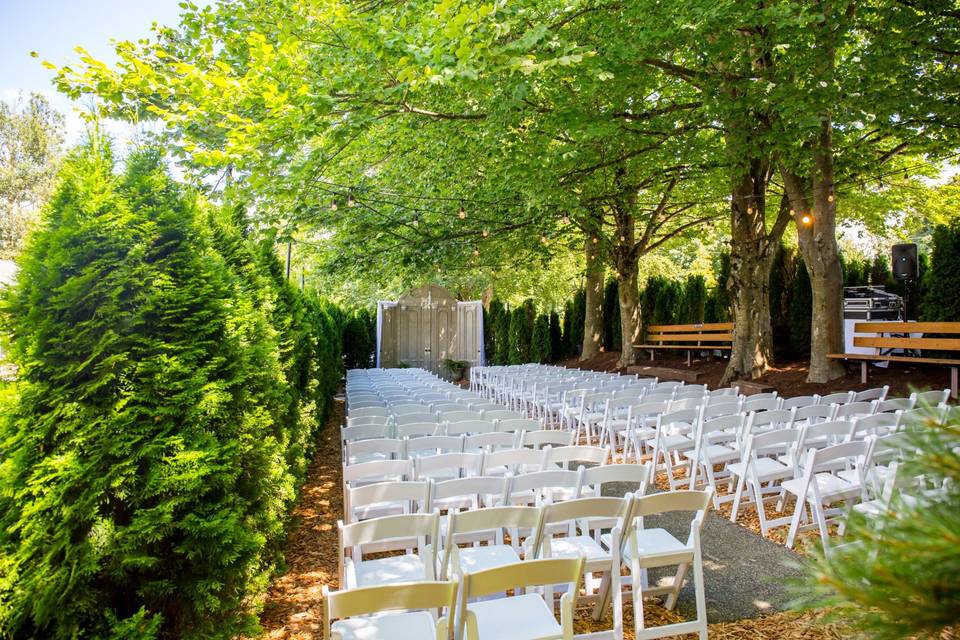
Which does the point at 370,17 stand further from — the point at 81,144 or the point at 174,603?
the point at 174,603

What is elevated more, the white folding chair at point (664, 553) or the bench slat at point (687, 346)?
the bench slat at point (687, 346)

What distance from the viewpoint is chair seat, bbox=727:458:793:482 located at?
184 inches

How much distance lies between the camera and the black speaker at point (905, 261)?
38.5 feet

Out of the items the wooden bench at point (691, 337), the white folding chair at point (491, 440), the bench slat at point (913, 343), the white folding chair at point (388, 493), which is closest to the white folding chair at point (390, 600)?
the white folding chair at point (388, 493)

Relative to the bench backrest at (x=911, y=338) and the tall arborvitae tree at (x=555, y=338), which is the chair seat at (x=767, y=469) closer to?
the bench backrest at (x=911, y=338)

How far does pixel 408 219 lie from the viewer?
12055 millimetres

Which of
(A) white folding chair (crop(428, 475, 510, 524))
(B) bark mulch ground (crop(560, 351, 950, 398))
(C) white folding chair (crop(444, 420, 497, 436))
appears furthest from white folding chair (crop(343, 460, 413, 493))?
(B) bark mulch ground (crop(560, 351, 950, 398))

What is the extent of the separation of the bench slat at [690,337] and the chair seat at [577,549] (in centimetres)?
978

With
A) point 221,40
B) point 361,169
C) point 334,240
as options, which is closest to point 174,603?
point 221,40

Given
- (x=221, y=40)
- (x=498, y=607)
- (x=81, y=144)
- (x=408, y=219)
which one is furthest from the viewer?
(x=408, y=219)

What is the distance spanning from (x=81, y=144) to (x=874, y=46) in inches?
319

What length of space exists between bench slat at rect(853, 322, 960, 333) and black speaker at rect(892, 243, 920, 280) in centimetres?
384

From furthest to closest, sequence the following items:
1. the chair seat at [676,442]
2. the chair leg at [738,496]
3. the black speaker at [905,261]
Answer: the black speaker at [905,261] → the chair seat at [676,442] → the chair leg at [738,496]

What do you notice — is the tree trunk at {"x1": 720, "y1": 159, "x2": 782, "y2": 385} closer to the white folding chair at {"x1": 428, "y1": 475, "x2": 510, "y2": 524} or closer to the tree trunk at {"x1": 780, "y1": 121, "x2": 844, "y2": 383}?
the tree trunk at {"x1": 780, "y1": 121, "x2": 844, "y2": 383}
